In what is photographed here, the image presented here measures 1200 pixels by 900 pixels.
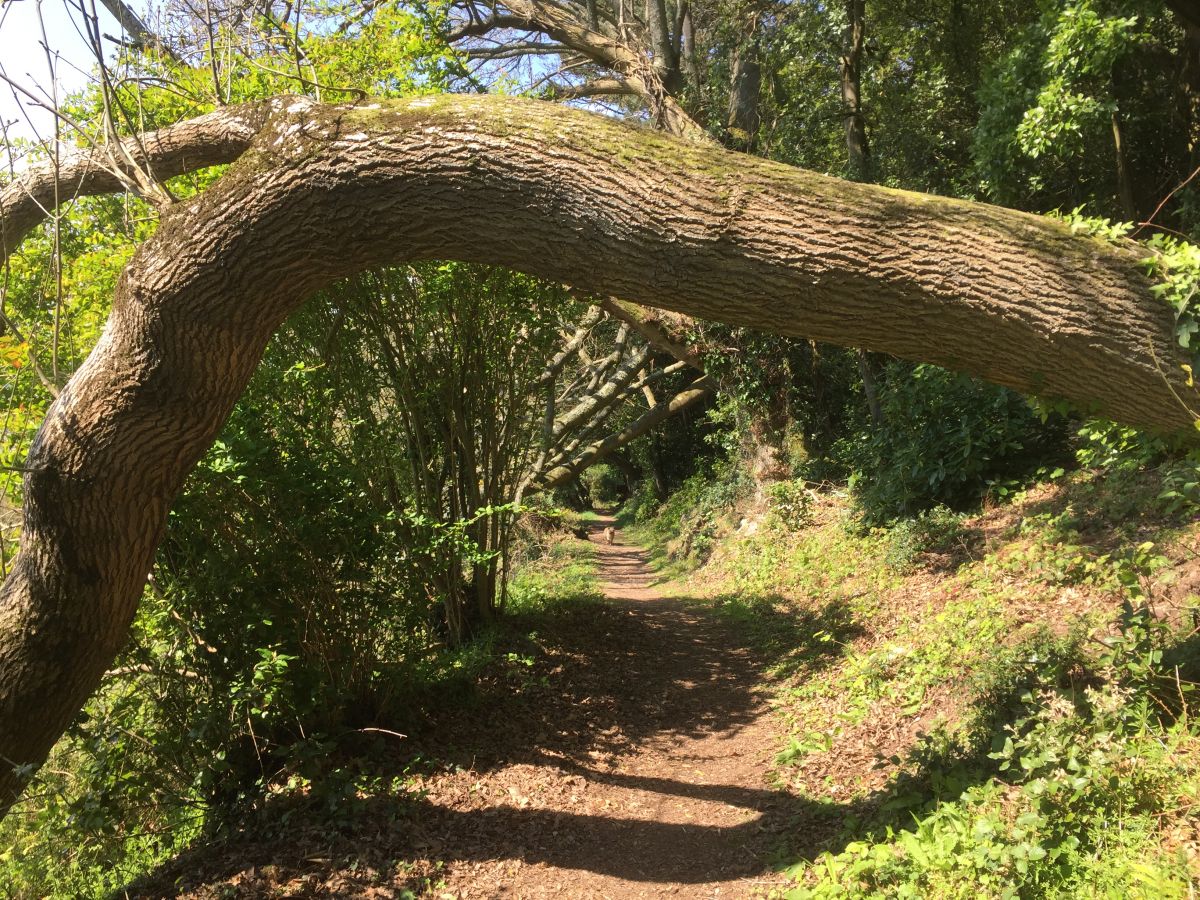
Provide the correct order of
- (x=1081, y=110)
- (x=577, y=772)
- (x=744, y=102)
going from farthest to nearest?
(x=744, y=102) < (x=1081, y=110) < (x=577, y=772)

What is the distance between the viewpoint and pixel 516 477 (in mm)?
8250

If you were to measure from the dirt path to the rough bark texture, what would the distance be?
8.30 ft

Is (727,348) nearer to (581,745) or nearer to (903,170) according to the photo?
(903,170)

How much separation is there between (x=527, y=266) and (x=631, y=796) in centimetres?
368

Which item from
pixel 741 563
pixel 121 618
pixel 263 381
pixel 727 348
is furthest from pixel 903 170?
pixel 121 618

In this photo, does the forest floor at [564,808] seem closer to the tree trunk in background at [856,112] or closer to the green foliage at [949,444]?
the green foliage at [949,444]

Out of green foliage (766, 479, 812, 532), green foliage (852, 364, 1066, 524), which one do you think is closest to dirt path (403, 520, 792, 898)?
green foliage (852, 364, 1066, 524)

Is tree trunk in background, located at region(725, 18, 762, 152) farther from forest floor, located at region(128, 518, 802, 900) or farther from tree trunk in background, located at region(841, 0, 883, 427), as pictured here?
forest floor, located at region(128, 518, 802, 900)

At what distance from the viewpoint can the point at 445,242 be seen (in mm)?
3473

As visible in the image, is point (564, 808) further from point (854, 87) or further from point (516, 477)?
point (854, 87)

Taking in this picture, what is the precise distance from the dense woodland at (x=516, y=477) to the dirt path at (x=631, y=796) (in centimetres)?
31

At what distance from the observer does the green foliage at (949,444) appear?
809cm

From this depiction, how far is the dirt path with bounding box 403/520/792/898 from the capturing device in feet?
14.2

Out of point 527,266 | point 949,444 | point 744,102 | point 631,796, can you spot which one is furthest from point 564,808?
point 744,102
